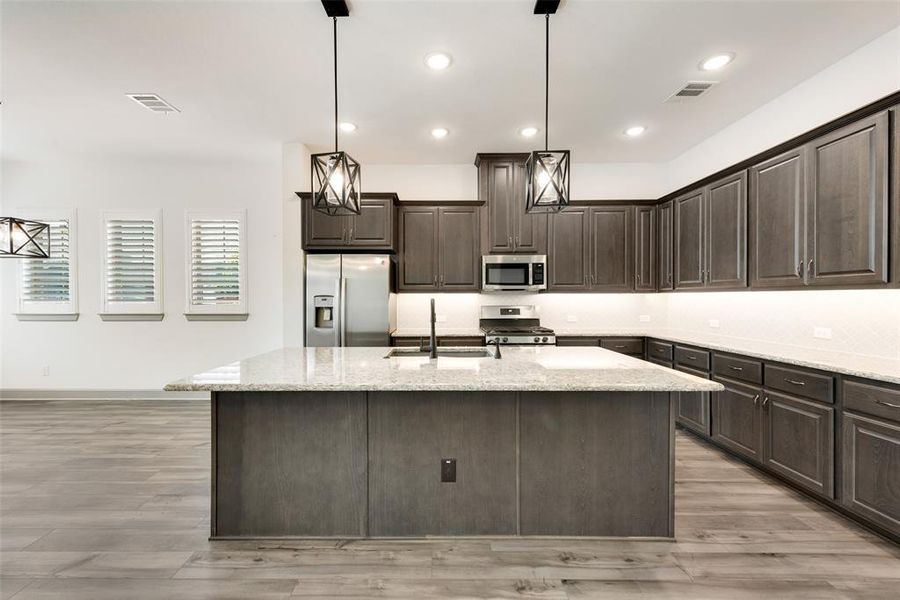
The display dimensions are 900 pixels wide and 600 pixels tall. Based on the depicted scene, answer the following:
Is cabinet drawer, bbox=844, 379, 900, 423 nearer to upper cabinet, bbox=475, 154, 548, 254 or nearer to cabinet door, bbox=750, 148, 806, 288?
cabinet door, bbox=750, 148, 806, 288

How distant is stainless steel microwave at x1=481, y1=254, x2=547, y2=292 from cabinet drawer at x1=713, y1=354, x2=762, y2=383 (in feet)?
6.38

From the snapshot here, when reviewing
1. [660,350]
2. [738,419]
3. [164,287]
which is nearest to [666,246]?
[660,350]

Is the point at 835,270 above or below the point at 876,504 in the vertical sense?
above

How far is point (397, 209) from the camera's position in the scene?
4965 mm

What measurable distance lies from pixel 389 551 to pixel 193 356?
443 cm

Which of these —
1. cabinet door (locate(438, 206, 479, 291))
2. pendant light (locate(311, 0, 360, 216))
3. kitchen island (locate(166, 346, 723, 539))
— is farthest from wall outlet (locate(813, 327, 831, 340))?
pendant light (locate(311, 0, 360, 216))

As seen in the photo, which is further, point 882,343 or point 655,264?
point 655,264

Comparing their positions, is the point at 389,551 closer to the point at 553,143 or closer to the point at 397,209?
the point at 397,209

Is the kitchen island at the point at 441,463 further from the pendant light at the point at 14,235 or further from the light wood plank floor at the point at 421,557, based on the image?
the pendant light at the point at 14,235

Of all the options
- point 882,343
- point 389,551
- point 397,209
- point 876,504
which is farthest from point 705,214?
point 389,551

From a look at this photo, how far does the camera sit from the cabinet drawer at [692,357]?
12.1 feet

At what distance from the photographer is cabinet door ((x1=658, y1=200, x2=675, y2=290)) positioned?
4.70 meters

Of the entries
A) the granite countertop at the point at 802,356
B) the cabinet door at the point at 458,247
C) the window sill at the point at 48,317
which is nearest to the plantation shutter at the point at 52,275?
the window sill at the point at 48,317

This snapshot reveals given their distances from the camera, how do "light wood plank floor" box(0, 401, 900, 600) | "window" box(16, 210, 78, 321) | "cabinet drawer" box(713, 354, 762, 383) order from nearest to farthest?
"light wood plank floor" box(0, 401, 900, 600)
"cabinet drawer" box(713, 354, 762, 383)
"window" box(16, 210, 78, 321)
